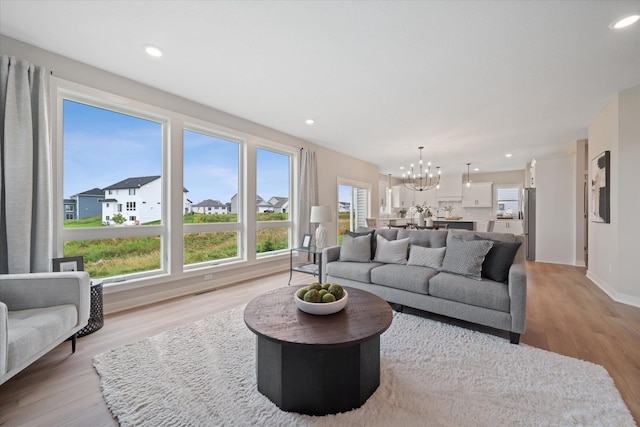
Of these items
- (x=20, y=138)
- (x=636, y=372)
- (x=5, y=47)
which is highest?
(x=5, y=47)

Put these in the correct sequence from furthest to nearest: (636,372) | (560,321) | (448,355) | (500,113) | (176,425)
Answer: (500,113), (560,321), (448,355), (636,372), (176,425)

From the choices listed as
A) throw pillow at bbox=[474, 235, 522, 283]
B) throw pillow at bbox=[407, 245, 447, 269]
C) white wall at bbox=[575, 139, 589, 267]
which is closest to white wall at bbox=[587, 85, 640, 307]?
throw pillow at bbox=[474, 235, 522, 283]

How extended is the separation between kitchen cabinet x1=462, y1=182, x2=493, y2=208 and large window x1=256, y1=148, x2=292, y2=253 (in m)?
7.12

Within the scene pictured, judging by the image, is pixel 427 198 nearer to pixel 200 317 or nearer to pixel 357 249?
pixel 357 249

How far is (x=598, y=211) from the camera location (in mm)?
4062

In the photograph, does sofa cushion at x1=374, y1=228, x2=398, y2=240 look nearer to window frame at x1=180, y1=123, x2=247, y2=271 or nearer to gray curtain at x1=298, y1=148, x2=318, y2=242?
gray curtain at x1=298, y1=148, x2=318, y2=242

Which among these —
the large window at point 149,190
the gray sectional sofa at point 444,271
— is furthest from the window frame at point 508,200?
the large window at point 149,190

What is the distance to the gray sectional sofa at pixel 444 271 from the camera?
242 centimetres

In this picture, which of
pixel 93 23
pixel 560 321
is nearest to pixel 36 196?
pixel 93 23

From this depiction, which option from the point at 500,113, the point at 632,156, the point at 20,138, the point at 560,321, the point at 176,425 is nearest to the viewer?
the point at 176,425

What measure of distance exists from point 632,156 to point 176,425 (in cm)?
541

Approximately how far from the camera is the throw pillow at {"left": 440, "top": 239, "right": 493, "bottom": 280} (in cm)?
278

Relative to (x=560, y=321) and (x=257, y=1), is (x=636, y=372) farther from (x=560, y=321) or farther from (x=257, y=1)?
(x=257, y=1)

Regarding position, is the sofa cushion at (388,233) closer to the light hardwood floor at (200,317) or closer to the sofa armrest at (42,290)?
the light hardwood floor at (200,317)
